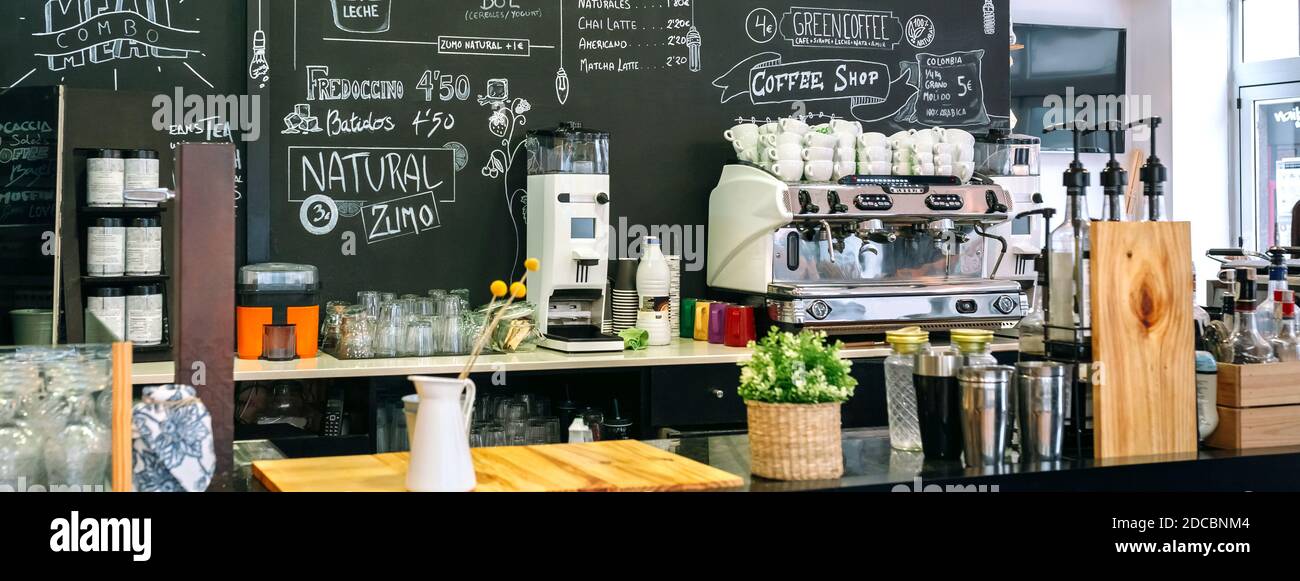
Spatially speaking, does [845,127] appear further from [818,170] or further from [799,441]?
[799,441]

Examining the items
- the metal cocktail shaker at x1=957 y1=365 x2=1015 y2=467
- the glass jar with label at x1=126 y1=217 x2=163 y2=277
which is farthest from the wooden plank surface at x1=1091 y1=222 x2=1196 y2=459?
the glass jar with label at x1=126 y1=217 x2=163 y2=277

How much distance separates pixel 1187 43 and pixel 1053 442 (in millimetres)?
6077

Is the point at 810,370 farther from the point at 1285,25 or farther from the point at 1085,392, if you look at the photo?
the point at 1285,25

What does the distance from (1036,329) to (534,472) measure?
1.11m

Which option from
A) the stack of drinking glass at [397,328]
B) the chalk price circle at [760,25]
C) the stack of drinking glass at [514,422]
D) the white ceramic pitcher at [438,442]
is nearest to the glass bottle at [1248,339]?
the white ceramic pitcher at [438,442]

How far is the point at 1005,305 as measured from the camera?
192 inches

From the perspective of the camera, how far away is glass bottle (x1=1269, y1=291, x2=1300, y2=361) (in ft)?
8.21

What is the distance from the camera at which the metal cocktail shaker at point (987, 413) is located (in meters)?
2.19

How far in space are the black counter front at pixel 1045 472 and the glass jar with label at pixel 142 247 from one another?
7.34 ft
